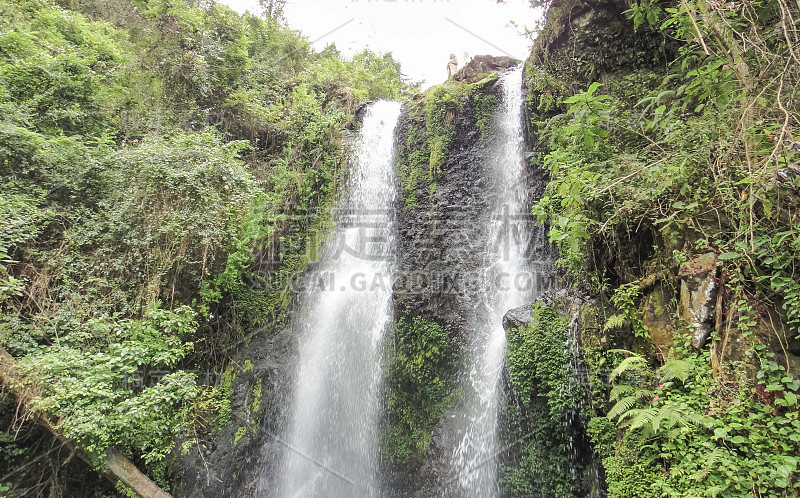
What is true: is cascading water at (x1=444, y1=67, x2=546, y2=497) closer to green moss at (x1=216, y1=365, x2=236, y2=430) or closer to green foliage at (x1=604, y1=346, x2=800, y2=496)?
green foliage at (x1=604, y1=346, x2=800, y2=496)

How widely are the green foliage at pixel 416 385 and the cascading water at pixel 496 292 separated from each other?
473 millimetres

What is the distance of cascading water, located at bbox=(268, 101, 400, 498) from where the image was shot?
21.7ft

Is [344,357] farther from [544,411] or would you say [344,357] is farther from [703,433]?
[703,433]

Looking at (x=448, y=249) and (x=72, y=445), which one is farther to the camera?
(x=448, y=249)

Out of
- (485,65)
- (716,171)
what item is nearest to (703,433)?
(716,171)

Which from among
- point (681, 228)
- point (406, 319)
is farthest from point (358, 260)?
point (681, 228)

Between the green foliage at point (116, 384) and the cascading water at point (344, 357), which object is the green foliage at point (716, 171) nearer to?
the cascading water at point (344, 357)

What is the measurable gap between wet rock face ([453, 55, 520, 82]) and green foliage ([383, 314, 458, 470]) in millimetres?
7000

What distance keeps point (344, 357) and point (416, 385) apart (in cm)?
156

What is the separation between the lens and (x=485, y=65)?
10.5 metres

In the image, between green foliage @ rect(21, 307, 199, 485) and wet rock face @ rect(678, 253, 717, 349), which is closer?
wet rock face @ rect(678, 253, 717, 349)

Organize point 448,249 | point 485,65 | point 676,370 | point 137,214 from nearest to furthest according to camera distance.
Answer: point 676,370, point 137,214, point 448,249, point 485,65

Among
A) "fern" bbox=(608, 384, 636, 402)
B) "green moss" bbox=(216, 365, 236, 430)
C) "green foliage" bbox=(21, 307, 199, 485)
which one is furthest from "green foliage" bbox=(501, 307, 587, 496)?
"green moss" bbox=(216, 365, 236, 430)

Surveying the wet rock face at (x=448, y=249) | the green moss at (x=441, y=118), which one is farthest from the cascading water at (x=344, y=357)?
the green moss at (x=441, y=118)
